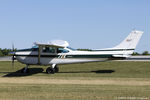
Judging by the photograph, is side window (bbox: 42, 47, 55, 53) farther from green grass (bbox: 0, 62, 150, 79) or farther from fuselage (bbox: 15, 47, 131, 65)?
green grass (bbox: 0, 62, 150, 79)

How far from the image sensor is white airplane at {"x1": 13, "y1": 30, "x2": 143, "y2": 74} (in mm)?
20391

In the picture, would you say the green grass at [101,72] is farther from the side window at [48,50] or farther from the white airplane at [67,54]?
the side window at [48,50]

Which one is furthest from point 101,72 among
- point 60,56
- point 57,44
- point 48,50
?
point 48,50

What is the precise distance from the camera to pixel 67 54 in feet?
67.9

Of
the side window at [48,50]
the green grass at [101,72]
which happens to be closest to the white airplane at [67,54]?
the side window at [48,50]

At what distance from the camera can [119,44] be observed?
20875mm

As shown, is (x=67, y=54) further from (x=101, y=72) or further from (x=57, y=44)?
(x=101, y=72)

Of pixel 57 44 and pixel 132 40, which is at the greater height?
pixel 132 40

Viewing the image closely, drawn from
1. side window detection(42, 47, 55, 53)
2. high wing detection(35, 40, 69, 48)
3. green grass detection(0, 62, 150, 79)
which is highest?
high wing detection(35, 40, 69, 48)

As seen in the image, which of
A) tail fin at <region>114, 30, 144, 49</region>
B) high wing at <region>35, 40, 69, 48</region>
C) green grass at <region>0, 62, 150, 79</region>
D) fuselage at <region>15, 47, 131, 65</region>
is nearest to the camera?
green grass at <region>0, 62, 150, 79</region>

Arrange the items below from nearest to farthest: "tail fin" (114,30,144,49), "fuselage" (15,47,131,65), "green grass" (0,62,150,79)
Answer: "green grass" (0,62,150,79)
"tail fin" (114,30,144,49)
"fuselage" (15,47,131,65)

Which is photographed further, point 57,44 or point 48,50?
point 48,50

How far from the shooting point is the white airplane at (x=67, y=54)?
66.9ft

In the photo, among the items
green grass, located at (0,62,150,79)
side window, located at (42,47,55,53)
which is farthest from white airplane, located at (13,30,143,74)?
green grass, located at (0,62,150,79)
